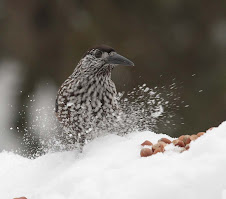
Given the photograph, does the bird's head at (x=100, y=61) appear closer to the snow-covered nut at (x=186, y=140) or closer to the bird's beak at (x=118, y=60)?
the bird's beak at (x=118, y=60)

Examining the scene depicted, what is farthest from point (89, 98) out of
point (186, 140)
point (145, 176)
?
point (145, 176)

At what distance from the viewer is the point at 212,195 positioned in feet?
6.86

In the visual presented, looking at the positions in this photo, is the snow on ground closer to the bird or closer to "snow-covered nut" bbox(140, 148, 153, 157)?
"snow-covered nut" bbox(140, 148, 153, 157)

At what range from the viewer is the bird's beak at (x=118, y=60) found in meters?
3.88

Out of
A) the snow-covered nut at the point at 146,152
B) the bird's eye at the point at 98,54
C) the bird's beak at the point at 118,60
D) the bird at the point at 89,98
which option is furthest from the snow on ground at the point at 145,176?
the bird's eye at the point at 98,54

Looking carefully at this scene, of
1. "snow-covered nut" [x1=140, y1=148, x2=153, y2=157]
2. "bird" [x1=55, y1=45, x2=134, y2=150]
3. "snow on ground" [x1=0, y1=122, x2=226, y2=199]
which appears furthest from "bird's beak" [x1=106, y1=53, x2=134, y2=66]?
"snow-covered nut" [x1=140, y1=148, x2=153, y2=157]

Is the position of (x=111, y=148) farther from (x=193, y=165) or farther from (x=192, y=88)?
(x=192, y=88)

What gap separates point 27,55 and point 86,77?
10.2 ft

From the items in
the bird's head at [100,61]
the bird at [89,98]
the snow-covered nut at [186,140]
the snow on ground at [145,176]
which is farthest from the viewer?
the bird's head at [100,61]

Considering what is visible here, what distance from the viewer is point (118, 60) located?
392 centimetres

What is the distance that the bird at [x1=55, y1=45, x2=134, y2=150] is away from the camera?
12.5ft

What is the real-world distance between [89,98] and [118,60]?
36 centimetres

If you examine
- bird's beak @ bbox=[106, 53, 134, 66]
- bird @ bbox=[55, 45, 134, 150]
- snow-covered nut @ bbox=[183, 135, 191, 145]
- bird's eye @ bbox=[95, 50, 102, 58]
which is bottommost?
snow-covered nut @ bbox=[183, 135, 191, 145]
